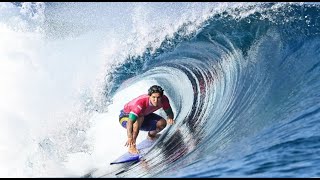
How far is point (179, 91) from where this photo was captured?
10.5m

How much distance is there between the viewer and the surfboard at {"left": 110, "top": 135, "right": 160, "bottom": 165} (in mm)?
7844

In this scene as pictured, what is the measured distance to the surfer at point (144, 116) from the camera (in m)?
7.72

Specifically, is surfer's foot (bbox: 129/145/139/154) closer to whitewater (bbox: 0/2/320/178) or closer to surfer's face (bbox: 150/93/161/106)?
whitewater (bbox: 0/2/320/178)

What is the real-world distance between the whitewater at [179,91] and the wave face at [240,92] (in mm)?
27

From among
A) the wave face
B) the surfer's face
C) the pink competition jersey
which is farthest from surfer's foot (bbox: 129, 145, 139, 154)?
the surfer's face

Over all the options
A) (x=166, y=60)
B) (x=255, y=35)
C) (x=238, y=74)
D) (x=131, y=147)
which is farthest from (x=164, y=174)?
(x=255, y=35)

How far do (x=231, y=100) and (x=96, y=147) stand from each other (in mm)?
2580

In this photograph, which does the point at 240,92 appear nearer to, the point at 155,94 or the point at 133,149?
the point at 155,94

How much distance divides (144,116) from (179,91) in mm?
2444

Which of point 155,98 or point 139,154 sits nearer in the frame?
point 155,98

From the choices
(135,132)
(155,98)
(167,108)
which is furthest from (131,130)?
(167,108)

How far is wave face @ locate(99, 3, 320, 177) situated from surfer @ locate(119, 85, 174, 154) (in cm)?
31

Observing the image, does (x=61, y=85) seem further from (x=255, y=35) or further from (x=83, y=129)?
(x=255, y=35)

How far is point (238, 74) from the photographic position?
10.6 m
